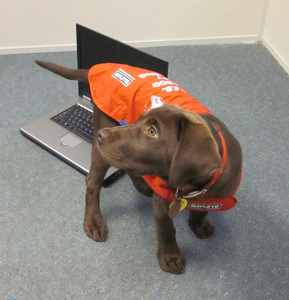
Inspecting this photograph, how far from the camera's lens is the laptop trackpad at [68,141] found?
5.64ft

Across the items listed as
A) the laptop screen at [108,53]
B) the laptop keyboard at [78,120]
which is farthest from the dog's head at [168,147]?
the laptop keyboard at [78,120]

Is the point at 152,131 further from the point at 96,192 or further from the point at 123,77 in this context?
the point at 96,192

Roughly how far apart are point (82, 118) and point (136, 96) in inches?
26.8

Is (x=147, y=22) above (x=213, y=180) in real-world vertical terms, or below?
above

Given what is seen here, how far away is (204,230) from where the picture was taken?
1.40m

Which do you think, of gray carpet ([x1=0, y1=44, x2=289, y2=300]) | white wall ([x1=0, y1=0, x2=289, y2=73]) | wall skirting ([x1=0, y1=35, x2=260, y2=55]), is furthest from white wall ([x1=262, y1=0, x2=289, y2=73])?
gray carpet ([x1=0, y1=44, x2=289, y2=300])

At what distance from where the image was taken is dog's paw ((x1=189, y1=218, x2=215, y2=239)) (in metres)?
1.39

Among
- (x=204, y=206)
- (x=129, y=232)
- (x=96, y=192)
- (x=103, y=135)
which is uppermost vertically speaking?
(x=103, y=135)

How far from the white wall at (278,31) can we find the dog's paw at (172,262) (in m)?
1.72

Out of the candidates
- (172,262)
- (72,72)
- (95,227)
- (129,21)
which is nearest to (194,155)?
(172,262)

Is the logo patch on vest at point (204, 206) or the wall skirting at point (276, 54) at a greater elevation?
the wall skirting at point (276, 54)

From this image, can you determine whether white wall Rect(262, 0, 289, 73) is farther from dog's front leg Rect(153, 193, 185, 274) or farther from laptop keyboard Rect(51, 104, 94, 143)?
dog's front leg Rect(153, 193, 185, 274)

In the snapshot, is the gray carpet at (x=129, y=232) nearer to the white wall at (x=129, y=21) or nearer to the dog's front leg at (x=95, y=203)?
the dog's front leg at (x=95, y=203)

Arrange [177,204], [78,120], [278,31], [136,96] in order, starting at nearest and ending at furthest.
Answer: [177,204] < [136,96] < [78,120] < [278,31]
